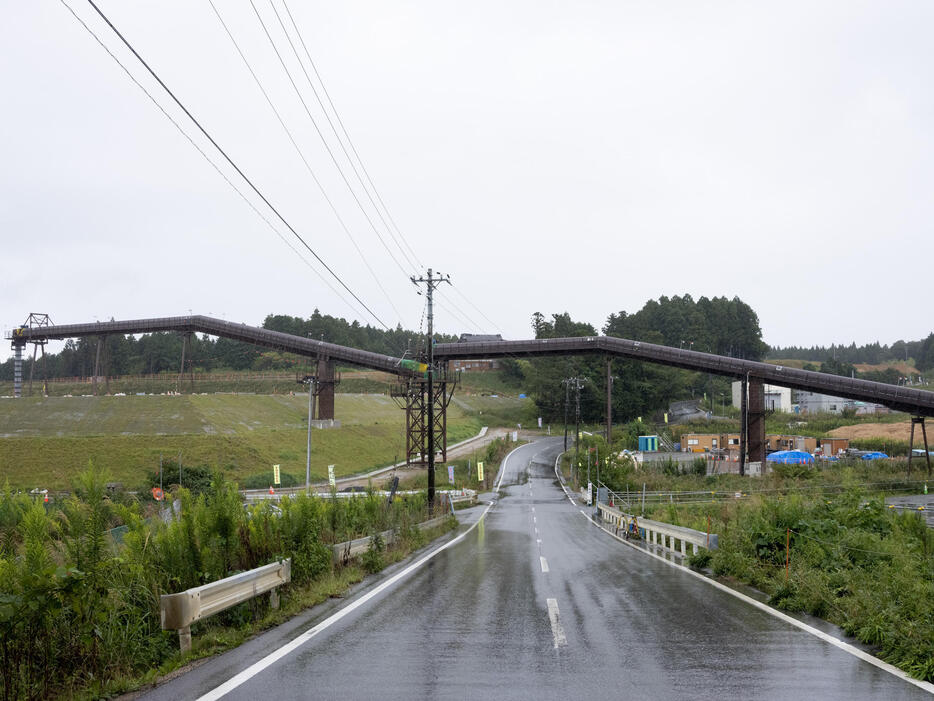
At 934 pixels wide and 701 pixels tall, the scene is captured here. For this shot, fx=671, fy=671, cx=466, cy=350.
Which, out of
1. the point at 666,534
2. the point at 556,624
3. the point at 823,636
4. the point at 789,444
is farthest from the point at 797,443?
the point at 556,624

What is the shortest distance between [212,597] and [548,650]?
164 inches

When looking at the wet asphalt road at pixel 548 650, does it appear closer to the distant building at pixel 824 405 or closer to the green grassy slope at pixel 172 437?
the green grassy slope at pixel 172 437

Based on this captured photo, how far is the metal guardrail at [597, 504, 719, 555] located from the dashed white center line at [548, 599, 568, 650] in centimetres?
713

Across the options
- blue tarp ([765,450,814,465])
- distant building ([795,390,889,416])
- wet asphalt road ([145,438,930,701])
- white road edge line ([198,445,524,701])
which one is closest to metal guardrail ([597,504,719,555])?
wet asphalt road ([145,438,930,701])

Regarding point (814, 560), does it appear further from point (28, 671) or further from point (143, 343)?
point (143, 343)

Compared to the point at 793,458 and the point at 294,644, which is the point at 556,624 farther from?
the point at 793,458

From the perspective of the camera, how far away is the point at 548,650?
798 centimetres

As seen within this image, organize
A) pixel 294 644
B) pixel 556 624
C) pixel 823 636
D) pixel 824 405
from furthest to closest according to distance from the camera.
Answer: pixel 824 405 → pixel 556 624 → pixel 823 636 → pixel 294 644

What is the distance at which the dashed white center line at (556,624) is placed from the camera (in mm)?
8445

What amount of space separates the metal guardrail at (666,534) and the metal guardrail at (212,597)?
11166 mm

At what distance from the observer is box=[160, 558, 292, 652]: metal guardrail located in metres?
7.63

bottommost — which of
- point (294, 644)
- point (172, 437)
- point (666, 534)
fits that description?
point (666, 534)

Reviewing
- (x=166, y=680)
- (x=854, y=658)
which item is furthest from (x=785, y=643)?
(x=166, y=680)

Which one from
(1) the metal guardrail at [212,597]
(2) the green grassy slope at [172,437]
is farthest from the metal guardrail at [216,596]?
(2) the green grassy slope at [172,437]
